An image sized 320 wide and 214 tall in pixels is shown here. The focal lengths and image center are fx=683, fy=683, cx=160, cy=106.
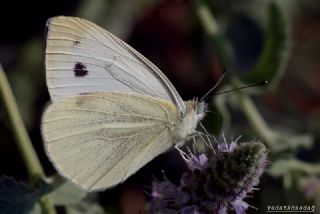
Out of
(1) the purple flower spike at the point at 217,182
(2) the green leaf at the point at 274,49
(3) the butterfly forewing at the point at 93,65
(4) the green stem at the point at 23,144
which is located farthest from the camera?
(2) the green leaf at the point at 274,49

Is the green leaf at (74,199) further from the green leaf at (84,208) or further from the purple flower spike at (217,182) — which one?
the purple flower spike at (217,182)

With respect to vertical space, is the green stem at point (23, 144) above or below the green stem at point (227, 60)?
below

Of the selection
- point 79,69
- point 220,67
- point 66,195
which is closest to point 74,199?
point 66,195

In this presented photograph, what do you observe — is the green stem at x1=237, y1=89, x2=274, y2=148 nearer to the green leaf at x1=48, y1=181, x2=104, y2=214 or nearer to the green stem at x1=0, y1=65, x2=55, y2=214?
the green leaf at x1=48, y1=181, x2=104, y2=214

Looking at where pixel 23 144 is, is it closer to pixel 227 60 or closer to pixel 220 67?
pixel 227 60

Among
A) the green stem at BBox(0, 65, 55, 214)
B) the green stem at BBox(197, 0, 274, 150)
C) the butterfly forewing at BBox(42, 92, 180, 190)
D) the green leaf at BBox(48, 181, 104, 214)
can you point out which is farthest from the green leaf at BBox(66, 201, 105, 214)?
the green stem at BBox(197, 0, 274, 150)

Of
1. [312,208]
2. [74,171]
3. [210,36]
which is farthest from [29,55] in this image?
[312,208]

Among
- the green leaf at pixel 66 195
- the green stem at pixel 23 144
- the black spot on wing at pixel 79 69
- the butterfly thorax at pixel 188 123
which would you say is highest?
the black spot on wing at pixel 79 69

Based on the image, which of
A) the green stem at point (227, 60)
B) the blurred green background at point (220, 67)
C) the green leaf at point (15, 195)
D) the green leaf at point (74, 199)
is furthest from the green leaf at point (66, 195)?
the green stem at point (227, 60)
